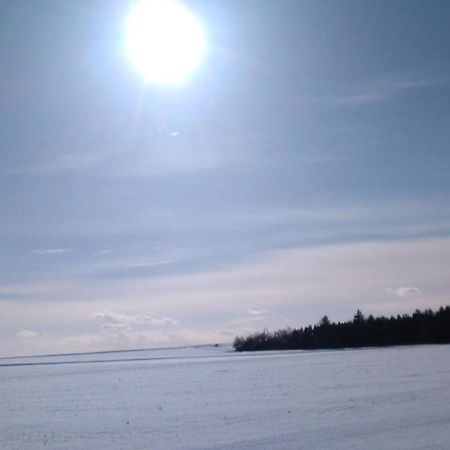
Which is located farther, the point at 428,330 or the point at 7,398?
the point at 428,330

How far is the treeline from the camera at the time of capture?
99938mm

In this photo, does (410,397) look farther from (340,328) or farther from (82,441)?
(340,328)

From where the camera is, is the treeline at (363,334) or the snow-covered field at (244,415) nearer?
the snow-covered field at (244,415)

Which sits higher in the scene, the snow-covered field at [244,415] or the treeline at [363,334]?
the treeline at [363,334]

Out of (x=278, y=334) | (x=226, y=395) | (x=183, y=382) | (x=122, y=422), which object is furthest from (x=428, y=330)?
(x=122, y=422)

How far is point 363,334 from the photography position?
106 meters

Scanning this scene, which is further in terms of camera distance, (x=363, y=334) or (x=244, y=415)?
(x=363, y=334)

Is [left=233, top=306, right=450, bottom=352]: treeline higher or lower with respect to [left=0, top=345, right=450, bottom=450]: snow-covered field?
higher

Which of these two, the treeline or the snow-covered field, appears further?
the treeline

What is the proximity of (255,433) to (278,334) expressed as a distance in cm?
10805

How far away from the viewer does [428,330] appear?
99.9m

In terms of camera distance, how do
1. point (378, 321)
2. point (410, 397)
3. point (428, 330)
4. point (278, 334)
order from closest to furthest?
point (410, 397)
point (428, 330)
point (378, 321)
point (278, 334)

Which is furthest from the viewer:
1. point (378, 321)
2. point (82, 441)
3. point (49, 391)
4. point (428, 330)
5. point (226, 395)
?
point (378, 321)

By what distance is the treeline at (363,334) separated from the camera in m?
99.9
